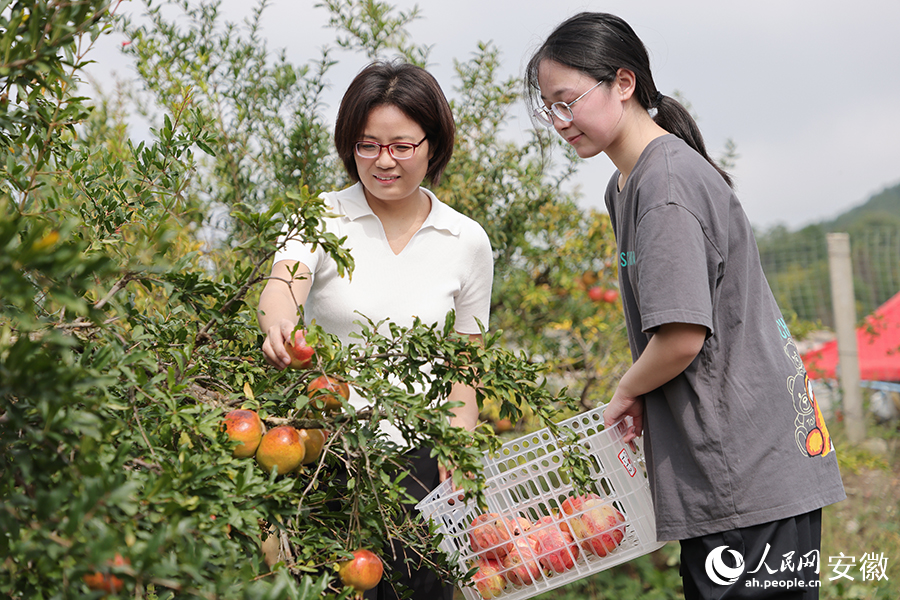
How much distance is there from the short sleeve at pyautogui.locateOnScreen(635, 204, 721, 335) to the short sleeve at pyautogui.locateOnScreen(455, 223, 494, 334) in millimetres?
597

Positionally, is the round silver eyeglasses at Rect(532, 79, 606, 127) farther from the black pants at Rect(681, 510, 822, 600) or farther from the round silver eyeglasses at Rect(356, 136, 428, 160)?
the black pants at Rect(681, 510, 822, 600)

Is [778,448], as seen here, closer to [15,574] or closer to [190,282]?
[190,282]

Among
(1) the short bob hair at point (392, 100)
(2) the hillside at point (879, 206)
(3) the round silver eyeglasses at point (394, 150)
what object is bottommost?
(3) the round silver eyeglasses at point (394, 150)

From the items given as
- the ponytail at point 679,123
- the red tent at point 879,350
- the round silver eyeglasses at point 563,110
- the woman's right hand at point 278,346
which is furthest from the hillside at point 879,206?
the woman's right hand at point 278,346

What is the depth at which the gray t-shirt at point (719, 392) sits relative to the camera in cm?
151

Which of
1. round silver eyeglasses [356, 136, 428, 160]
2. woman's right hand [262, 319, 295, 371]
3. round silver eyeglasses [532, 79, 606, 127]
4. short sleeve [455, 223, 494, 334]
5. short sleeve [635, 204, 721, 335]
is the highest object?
round silver eyeglasses [356, 136, 428, 160]

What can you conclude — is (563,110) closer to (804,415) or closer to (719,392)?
(719,392)

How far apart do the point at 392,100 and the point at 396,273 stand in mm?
455

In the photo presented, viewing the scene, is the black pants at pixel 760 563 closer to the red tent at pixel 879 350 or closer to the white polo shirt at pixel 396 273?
the white polo shirt at pixel 396 273

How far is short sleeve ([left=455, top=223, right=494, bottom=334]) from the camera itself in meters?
2.00

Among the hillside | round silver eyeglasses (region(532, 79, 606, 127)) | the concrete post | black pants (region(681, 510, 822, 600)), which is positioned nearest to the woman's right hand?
round silver eyeglasses (region(532, 79, 606, 127))

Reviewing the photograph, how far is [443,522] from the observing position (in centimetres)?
160

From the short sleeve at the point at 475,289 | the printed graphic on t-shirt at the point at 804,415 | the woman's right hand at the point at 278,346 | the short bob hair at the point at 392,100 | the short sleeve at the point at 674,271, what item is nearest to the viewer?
the woman's right hand at the point at 278,346

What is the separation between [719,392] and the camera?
157 centimetres
